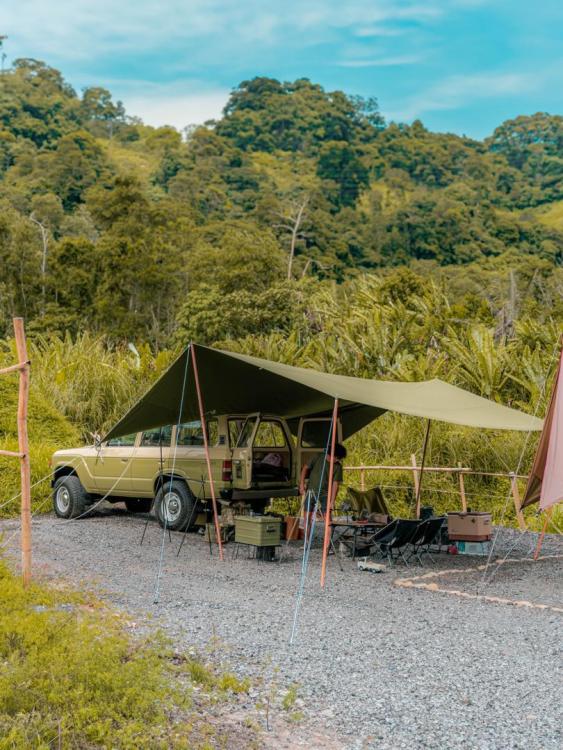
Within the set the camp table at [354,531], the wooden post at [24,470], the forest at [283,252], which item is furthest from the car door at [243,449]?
the wooden post at [24,470]

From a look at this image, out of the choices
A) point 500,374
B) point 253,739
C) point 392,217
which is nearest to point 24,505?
point 253,739

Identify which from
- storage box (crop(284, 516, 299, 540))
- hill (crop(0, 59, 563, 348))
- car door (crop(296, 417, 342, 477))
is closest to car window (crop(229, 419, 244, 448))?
car door (crop(296, 417, 342, 477))

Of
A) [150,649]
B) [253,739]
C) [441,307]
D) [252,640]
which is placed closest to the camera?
[253,739]

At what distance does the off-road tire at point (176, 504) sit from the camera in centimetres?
1155

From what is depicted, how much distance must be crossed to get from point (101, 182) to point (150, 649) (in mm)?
64299

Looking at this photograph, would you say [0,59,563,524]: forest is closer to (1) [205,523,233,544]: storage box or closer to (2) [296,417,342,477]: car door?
(2) [296,417,342,477]: car door

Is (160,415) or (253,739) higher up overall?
(160,415)

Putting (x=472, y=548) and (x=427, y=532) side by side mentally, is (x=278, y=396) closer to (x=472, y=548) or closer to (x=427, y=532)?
(x=427, y=532)

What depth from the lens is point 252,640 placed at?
6371 mm

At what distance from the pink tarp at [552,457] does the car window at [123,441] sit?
566cm

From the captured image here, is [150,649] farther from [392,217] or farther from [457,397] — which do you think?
[392,217]

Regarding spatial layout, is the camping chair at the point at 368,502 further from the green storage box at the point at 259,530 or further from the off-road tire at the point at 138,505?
the off-road tire at the point at 138,505

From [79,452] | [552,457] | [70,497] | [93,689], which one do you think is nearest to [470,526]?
[552,457]

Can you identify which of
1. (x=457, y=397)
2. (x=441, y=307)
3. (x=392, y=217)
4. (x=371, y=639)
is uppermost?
(x=392, y=217)
